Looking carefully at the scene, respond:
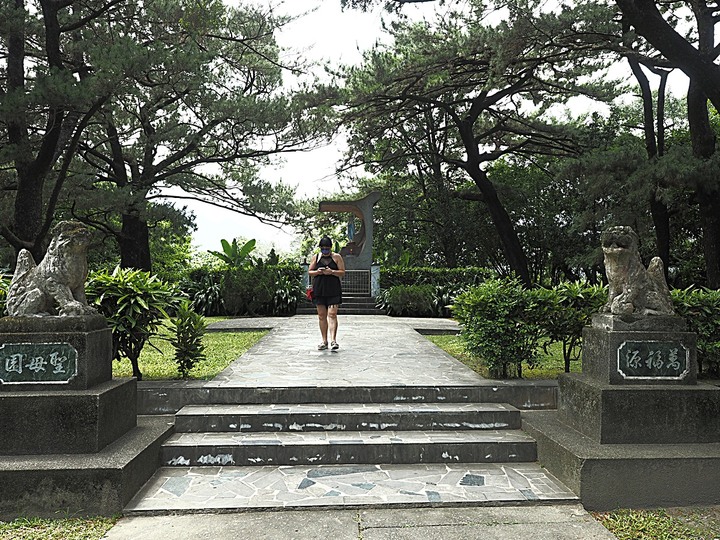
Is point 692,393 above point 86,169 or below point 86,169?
below

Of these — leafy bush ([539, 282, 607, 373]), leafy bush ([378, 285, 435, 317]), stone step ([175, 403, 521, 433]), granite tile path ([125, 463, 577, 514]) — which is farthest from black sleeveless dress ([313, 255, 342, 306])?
leafy bush ([378, 285, 435, 317])

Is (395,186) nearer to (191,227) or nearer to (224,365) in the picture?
(191,227)

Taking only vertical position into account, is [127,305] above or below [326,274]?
below

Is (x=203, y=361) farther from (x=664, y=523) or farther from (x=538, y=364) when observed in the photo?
(x=664, y=523)

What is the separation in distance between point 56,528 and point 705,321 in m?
6.24

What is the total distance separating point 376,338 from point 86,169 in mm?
10213

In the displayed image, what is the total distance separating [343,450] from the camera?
5.00 m

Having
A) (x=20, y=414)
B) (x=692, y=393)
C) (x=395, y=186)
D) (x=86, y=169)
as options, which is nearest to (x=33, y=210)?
(x=86, y=169)

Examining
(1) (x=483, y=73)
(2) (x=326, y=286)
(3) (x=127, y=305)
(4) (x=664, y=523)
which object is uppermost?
(1) (x=483, y=73)

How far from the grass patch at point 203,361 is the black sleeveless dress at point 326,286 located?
1.49m

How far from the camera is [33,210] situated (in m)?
11.7

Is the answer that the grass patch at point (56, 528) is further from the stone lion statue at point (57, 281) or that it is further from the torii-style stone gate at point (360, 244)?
the torii-style stone gate at point (360, 244)

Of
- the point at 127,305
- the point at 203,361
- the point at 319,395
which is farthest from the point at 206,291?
the point at 319,395

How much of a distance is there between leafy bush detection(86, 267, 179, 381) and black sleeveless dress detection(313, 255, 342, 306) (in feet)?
7.85
